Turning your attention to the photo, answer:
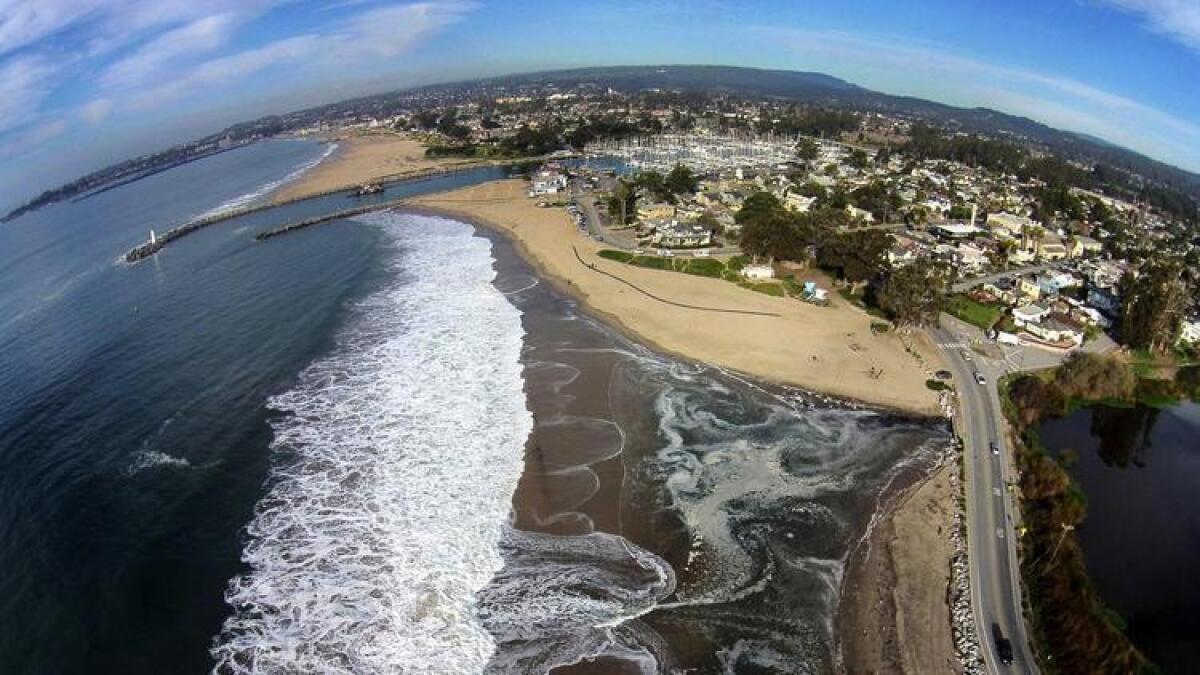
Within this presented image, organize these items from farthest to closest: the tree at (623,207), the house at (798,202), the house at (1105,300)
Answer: the house at (798,202), the tree at (623,207), the house at (1105,300)

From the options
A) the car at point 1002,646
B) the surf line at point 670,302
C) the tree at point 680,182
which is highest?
the tree at point 680,182

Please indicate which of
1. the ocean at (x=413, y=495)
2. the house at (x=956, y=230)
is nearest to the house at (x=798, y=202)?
the house at (x=956, y=230)

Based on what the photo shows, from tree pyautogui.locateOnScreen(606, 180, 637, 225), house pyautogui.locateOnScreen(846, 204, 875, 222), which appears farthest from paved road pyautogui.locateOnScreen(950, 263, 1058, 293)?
tree pyautogui.locateOnScreen(606, 180, 637, 225)

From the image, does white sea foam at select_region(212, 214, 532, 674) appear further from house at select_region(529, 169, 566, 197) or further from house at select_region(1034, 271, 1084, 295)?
house at select_region(529, 169, 566, 197)

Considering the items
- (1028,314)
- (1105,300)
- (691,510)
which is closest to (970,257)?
(1105,300)

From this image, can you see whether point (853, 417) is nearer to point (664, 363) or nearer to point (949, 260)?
point (664, 363)

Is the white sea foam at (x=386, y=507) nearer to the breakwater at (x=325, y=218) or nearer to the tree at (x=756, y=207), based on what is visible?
the tree at (x=756, y=207)
